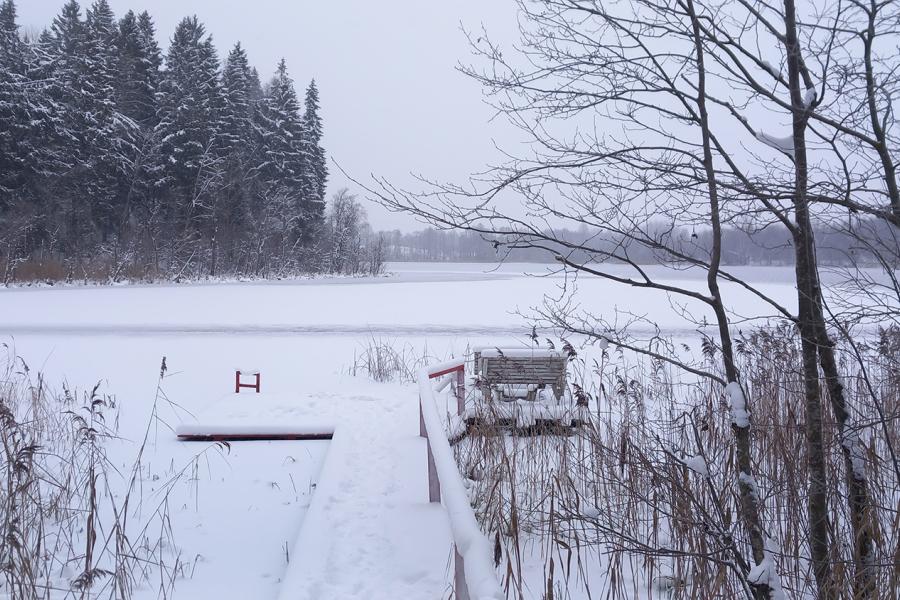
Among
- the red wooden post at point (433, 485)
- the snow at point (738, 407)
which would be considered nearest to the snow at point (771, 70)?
A: the snow at point (738, 407)

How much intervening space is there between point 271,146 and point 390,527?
141 ft

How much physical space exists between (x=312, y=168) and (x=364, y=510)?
44.8 meters

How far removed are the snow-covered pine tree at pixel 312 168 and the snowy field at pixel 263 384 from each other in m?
22.8

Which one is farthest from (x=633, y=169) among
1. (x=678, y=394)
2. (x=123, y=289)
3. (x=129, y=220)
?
(x=129, y=220)

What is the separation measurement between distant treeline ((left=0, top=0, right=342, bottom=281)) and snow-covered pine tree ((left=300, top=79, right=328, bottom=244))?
0.60ft

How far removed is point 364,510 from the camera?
4258 mm

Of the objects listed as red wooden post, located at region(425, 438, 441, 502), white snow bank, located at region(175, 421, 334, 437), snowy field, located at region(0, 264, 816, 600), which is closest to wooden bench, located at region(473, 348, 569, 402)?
snowy field, located at region(0, 264, 816, 600)

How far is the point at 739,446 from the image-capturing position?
3244 millimetres

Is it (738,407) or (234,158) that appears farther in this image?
(234,158)

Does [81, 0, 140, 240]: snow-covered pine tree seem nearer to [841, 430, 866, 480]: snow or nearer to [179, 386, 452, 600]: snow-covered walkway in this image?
[179, 386, 452, 600]: snow-covered walkway

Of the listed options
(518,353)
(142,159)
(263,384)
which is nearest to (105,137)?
(142,159)

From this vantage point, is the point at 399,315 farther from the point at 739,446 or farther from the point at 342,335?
the point at 739,446

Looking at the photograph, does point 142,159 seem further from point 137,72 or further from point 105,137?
point 137,72

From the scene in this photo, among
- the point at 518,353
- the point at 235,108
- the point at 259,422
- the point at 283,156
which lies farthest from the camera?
the point at 283,156
